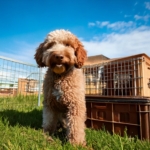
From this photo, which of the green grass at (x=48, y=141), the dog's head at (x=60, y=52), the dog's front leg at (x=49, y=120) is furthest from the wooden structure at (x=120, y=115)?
the dog's head at (x=60, y=52)

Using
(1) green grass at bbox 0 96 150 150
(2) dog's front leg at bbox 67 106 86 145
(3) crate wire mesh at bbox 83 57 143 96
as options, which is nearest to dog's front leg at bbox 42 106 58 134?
(1) green grass at bbox 0 96 150 150

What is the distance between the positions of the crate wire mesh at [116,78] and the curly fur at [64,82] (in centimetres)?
116

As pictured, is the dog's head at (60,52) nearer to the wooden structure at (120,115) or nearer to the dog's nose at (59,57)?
the dog's nose at (59,57)

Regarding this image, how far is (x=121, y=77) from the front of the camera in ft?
12.6

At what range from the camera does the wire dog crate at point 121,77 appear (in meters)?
3.44

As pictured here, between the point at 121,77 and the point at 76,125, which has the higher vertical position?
the point at 121,77

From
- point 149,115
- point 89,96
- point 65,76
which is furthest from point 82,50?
point 149,115

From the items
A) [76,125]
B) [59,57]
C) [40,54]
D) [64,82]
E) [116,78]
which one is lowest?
[76,125]

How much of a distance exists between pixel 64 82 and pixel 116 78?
1.53 m

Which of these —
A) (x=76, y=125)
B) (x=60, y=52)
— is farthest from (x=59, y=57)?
(x=76, y=125)

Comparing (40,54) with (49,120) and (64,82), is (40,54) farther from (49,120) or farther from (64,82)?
(49,120)

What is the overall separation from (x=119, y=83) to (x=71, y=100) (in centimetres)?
151

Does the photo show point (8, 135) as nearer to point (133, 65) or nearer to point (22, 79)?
point (133, 65)

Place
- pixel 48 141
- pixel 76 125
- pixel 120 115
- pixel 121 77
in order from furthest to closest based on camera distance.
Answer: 1. pixel 121 77
2. pixel 120 115
3. pixel 76 125
4. pixel 48 141
